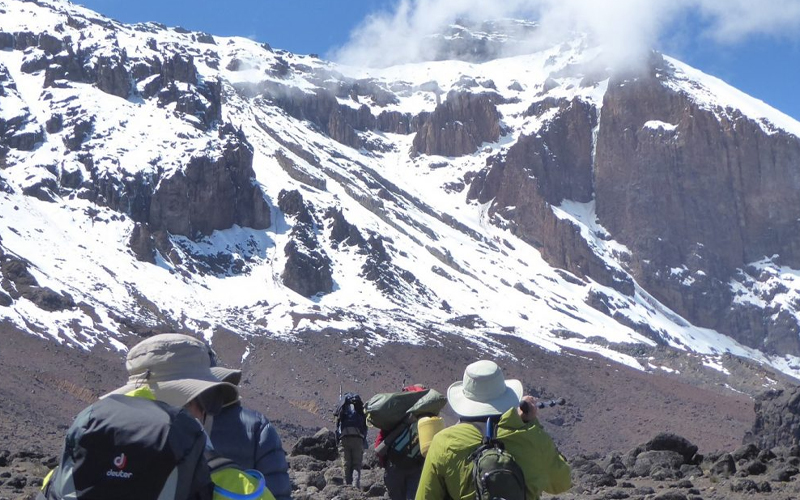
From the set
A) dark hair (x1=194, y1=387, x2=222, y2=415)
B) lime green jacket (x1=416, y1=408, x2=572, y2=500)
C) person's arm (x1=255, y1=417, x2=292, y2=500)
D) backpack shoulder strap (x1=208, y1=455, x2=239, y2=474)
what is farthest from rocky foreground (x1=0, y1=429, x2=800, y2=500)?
backpack shoulder strap (x1=208, y1=455, x2=239, y2=474)

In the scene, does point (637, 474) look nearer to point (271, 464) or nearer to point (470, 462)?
point (470, 462)

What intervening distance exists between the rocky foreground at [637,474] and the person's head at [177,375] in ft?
35.8

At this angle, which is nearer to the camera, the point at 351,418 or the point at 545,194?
the point at 351,418

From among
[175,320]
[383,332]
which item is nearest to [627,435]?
[383,332]

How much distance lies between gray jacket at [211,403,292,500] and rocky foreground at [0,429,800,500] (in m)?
10.1

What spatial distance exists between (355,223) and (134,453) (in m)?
139

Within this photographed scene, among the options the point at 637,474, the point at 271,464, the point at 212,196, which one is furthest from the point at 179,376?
the point at 212,196

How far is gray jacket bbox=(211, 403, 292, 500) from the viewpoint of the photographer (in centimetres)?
588

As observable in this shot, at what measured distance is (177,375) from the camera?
205 inches

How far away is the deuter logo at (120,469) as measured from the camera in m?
3.88

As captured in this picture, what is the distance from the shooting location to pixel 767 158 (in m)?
193

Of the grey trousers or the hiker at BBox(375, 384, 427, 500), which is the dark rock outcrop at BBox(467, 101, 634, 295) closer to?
the grey trousers

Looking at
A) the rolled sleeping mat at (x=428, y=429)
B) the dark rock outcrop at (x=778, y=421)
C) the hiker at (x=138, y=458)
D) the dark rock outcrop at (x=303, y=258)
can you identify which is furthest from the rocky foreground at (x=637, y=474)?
the dark rock outcrop at (x=303, y=258)

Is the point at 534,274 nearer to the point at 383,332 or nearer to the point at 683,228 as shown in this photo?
the point at 683,228
